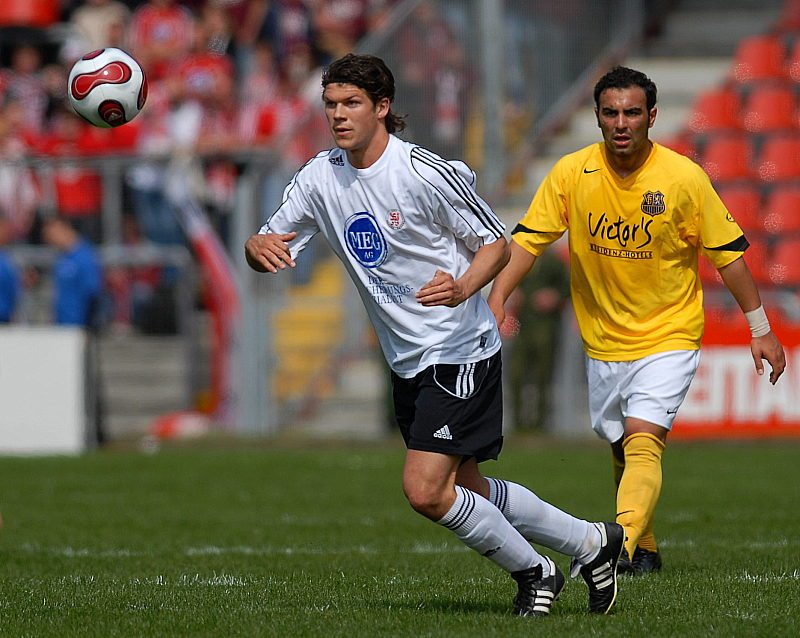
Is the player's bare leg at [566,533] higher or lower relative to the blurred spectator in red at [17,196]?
lower

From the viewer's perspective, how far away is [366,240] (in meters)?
6.20

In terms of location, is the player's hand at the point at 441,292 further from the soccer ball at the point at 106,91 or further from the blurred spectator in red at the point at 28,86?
the blurred spectator in red at the point at 28,86

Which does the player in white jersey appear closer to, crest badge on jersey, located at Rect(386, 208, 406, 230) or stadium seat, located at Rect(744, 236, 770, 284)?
crest badge on jersey, located at Rect(386, 208, 406, 230)

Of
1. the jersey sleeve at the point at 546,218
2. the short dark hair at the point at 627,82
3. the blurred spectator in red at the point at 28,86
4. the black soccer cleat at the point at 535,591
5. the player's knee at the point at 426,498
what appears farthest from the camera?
the blurred spectator in red at the point at 28,86

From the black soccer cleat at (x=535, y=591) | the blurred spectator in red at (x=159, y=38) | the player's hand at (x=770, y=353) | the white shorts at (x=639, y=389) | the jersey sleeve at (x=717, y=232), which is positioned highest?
the blurred spectator in red at (x=159, y=38)

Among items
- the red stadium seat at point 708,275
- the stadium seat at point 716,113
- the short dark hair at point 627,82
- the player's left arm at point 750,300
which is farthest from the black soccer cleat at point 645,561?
the stadium seat at point 716,113

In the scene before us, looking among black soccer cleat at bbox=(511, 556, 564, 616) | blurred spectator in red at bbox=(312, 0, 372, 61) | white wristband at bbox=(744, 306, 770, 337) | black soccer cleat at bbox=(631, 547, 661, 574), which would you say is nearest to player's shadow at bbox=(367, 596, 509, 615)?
black soccer cleat at bbox=(511, 556, 564, 616)

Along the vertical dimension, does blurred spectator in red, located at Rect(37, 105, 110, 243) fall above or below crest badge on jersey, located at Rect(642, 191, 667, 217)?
above

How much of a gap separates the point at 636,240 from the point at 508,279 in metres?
0.71

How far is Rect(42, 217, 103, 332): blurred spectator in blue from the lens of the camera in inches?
667

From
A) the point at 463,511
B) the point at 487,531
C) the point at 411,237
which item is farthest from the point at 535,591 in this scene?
the point at 411,237

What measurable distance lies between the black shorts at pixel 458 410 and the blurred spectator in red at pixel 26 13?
19.1 m

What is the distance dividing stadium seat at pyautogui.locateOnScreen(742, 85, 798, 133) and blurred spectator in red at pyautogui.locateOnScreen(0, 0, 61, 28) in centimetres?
1083

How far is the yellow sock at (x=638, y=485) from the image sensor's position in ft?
22.9
